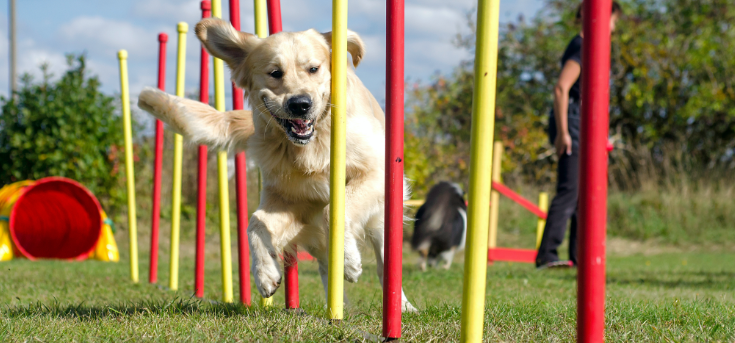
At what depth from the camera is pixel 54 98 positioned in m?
8.59

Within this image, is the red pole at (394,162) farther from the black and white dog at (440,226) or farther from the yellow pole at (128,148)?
the black and white dog at (440,226)

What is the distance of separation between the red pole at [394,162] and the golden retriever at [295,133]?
761mm

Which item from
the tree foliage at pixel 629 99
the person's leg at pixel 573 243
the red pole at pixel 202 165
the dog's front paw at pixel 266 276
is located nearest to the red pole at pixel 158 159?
the red pole at pixel 202 165

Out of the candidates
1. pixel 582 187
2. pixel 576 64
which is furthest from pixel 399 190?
pixel 576 64

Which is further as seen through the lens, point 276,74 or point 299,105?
point 276,74

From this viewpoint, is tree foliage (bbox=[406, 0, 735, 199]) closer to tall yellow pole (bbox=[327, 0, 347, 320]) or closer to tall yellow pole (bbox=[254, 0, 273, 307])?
tall yellow pole (bbox=[254, 0, 273, 307])

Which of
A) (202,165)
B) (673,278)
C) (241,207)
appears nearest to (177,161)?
(202,165)

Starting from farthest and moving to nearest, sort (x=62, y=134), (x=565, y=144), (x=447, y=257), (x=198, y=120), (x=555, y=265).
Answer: (x=62, y=134), (x=447, y=257), (x=555, y=265), (x=565, y=144), (x=198, y=120)

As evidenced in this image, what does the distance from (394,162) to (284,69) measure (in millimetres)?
1181

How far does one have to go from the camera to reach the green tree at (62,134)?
830cm

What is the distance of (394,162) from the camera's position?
1.87m

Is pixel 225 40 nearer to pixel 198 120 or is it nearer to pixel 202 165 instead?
pixel 198 120

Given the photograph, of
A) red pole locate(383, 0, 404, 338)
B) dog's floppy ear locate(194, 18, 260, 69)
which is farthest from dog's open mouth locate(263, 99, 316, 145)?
red pole locate(383, 0, 404, 338)

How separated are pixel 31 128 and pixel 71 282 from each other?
4.70 metres
